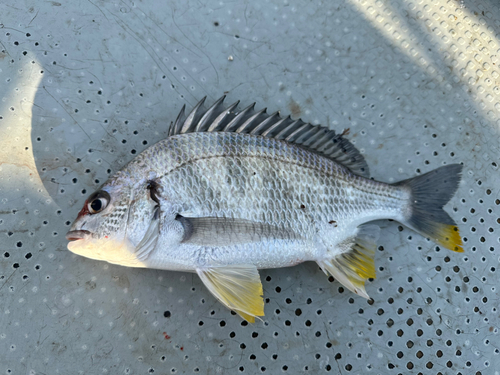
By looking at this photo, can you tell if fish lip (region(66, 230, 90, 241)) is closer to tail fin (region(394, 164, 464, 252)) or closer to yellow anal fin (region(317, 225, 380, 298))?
yellow anal fin (region(317, 225, 380, 298))

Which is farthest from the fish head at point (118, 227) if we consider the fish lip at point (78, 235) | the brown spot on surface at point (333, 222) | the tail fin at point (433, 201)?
the tail fin at point (433, 201)

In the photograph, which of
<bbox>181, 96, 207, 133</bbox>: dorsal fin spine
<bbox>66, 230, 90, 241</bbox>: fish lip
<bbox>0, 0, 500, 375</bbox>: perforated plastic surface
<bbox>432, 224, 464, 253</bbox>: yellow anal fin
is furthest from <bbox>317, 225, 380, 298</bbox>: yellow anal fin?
<bbox>66, 230, 90, 241</bbox>: fish lip

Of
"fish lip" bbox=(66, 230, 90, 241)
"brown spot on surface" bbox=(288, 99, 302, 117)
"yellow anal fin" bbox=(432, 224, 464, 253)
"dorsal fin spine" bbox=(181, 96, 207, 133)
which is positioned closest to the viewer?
"fish lip" bbox=(66, 230, 90, 241)

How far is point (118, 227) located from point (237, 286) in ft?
1.69

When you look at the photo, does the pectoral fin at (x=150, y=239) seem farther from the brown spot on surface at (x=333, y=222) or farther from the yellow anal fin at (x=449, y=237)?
the yellow anal fin at (x=449, y=237)

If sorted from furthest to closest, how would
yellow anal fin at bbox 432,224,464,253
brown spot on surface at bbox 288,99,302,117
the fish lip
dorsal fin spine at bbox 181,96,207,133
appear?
brown spot on surface at bbox 288,99,302,117, yellow anal fin at bbox 432,224,464,253, dorsal fin spine at bbox 181,96,207,133, the fish lip

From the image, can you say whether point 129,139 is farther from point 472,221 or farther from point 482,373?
point 482,373

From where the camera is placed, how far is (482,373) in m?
1.47

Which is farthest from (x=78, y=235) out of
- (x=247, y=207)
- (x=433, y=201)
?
(x=433, y=201)

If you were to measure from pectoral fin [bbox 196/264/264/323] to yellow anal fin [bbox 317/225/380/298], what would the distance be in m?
0.33

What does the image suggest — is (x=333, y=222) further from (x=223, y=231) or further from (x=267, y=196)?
(x=223, y=231)

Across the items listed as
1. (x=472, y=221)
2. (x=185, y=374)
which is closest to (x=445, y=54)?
(x=472, y=221)

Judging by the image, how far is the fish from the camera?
1163mm

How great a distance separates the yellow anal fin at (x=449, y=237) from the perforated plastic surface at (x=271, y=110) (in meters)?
0.12
